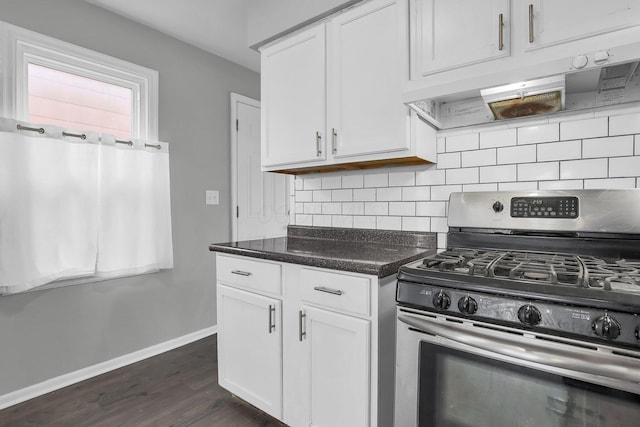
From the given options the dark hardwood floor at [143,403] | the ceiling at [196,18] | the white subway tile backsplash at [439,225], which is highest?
the ceiling at [196,18]

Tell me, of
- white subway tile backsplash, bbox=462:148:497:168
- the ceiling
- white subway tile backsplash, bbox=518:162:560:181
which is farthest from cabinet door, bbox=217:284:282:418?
the ceiling

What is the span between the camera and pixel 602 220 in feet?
4.26

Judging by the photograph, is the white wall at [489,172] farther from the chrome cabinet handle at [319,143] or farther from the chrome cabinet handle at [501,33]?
the chrome cabinet handle at [501,33]

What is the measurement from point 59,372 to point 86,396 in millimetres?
281

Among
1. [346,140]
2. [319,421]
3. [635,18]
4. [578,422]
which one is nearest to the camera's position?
[578,422]

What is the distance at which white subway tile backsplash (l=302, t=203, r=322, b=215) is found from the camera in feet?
7.35

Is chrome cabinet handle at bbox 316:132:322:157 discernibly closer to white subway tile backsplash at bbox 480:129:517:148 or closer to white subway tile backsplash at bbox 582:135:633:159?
white subway tile backsplash at bbox 480:129:517:148

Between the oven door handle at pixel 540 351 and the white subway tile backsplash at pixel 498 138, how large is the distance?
0.95 metres

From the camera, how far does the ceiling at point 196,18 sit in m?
2.32

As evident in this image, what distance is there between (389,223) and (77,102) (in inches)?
87.4

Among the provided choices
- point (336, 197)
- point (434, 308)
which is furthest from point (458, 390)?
point (336, 197)

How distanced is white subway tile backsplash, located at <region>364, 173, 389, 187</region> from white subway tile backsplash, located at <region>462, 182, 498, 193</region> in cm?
43

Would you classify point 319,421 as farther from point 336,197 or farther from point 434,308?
point 336,197

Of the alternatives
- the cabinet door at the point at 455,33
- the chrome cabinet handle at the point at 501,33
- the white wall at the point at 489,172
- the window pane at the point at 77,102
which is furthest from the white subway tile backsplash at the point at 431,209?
the window pane at the point at 77,102
